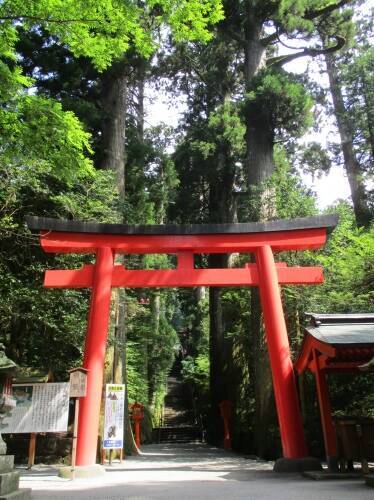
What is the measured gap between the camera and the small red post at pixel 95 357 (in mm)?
6844

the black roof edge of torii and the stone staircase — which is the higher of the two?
the black roof edge of torii

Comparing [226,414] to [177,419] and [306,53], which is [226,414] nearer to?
[306,53]

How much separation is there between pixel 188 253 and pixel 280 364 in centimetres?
249

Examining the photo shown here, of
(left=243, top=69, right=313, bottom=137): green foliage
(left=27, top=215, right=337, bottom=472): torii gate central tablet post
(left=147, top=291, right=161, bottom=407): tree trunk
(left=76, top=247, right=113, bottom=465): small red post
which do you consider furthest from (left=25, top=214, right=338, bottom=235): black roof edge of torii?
(left=147, top=291, right=161, bottom=407): tree trunk

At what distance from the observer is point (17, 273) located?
9305 mm

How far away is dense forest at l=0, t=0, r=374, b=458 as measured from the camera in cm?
674

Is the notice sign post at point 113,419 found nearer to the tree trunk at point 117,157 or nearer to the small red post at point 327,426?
the tree trunk at point 117,157

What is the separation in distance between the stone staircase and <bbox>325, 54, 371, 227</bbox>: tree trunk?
12.4 meters

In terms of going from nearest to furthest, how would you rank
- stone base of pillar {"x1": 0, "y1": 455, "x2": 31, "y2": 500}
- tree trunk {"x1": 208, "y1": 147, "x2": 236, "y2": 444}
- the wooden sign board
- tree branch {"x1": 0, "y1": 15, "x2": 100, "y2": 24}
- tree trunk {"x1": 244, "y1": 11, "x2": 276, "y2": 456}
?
stone base of pillar {"x1": 0, "y1": 455, "x2": 31, "y2": 500} → tree branch {"x1": 0, "y1": 15, "x2": 100, "y2": 24} → the wooden sign board → tree trunk {"x1": 244, "y1": 11, "x2": 276, "y2": 456} → tree trunk {"x1": 208, "y1": 147, "x2": 236, "y2": 444}

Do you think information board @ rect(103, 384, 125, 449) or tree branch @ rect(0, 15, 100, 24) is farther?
information board @ rect(103, 384, 125, 449)

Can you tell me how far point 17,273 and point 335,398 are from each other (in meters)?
7.08

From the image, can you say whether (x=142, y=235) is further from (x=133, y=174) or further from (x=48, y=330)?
(x=133, y=174)

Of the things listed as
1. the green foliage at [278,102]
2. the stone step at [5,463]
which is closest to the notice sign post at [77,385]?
the stone step at [5,463]

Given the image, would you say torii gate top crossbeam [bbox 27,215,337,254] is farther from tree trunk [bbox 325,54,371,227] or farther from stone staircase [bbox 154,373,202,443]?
stone staircase [bbox 154,373,202,443]
